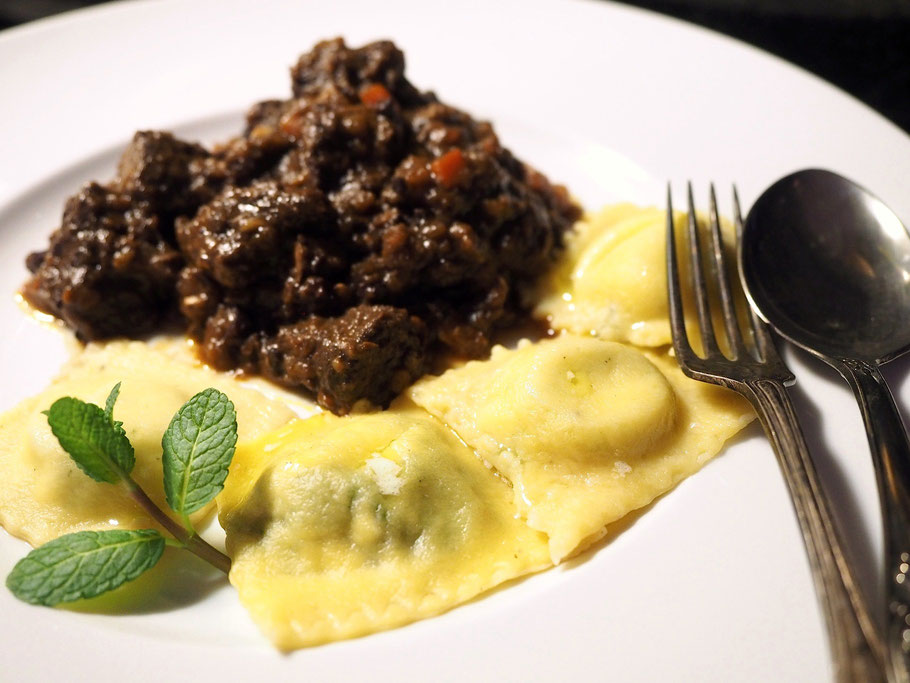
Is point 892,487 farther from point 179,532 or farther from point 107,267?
point 107,267

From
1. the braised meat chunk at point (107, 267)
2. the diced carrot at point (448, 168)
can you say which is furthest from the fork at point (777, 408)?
the braised meat chunk at point (107, 267)

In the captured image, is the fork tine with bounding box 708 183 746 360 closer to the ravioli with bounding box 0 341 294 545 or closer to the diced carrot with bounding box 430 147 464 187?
the diced carrot with bounding box 430 147 464 187

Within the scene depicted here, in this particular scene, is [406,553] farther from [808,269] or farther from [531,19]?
[531,19]

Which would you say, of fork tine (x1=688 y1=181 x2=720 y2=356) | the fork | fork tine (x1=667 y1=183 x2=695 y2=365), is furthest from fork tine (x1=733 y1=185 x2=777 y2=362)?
fork tine (x1=667 y1=183 x2=695 y2=365)

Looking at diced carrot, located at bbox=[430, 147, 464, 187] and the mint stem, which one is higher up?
diced carrot, located at bbox=[430, 147, 464, 187]

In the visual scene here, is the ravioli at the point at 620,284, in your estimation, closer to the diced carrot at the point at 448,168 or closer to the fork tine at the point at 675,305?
the fork tine at the point at 675,305
